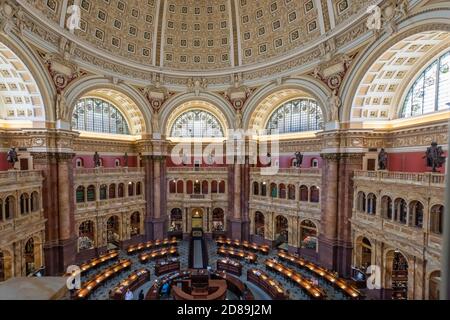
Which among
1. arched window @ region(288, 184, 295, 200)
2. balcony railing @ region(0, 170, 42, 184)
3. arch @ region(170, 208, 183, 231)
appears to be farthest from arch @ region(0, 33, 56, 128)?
arched window @ region(288, 184, 295, 200)

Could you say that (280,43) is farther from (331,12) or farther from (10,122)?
(10,122)

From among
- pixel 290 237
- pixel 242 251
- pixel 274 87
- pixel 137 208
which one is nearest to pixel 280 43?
pixel 274 87

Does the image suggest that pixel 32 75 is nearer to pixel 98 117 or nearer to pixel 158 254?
pixel 98 117

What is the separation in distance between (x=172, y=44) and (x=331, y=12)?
1733cm

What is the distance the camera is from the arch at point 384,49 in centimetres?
1306

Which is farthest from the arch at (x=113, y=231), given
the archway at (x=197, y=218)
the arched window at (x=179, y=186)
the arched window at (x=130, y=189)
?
the archway at (x=197, y=218)

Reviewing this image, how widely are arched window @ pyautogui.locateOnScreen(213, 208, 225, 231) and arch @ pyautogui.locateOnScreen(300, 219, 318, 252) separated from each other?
403 inches

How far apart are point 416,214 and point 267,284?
37.6 ft

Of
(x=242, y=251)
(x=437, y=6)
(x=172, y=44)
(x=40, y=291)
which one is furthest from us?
(x=172, y=44)

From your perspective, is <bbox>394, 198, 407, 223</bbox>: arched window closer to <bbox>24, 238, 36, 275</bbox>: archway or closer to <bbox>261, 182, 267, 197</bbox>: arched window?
<bbox>261, 182, 267, 197</bbox>: arched window

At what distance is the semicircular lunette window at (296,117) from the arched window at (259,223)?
1054 centimetres

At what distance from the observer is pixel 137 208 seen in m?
28.0

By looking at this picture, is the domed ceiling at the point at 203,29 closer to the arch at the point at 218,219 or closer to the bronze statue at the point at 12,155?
the bronze statue at the point at 12,155

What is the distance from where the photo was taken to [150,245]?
26.0 meters
